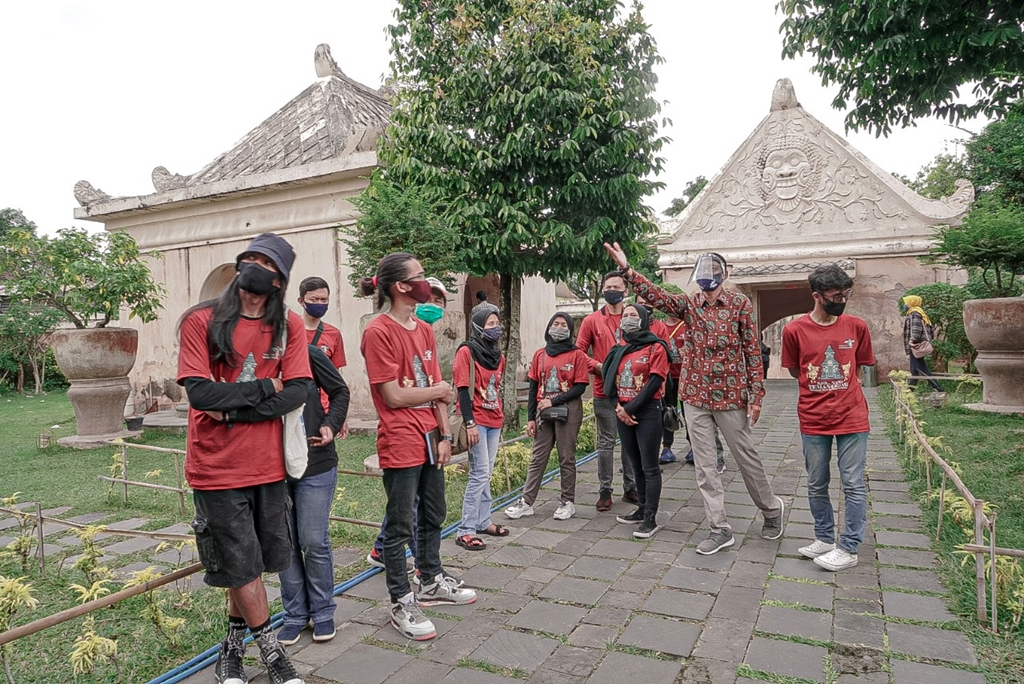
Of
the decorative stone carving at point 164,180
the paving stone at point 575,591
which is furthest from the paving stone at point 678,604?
the decorative stone carving at point 164,180

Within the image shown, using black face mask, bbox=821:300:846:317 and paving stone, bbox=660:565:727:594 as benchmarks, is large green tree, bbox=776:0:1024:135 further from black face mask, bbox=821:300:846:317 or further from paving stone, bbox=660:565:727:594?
paving stone, bbox=660:565:727:594

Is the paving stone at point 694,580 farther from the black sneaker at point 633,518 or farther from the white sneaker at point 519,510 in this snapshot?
the white sneaker at point 519,510

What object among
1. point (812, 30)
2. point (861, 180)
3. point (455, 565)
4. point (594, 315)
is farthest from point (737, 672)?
point (861, 180)

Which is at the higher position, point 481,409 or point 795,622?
point 481,409

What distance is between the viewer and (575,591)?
13.1 ft

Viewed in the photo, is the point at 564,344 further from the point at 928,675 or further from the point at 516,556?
the point at 928,675

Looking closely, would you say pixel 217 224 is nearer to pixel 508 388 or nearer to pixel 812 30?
pixel 508 388

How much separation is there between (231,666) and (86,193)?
1254 centimetres

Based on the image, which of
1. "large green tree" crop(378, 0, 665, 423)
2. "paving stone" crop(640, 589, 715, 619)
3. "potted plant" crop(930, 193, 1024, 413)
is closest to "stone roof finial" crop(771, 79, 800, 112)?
"potted plant" crop(930, 193, 1024, 413)

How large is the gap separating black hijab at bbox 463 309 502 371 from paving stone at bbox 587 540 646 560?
4.59ft

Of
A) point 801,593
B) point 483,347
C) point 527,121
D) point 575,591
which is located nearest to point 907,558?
point 801,593

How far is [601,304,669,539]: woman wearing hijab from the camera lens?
16.4 feet

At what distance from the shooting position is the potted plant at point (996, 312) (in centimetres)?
908

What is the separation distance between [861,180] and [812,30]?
1107 cm
